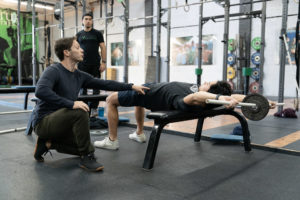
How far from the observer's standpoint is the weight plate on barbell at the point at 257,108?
5.76 ft

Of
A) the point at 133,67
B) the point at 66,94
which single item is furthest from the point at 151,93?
the point at 133,67

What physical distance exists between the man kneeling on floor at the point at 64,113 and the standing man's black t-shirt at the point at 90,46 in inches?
56.2

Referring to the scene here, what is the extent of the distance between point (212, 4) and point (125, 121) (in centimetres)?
577

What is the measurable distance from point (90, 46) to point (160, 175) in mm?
2132

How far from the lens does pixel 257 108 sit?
70.4 inches

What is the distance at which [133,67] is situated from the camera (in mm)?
9891

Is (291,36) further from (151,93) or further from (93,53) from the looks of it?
(151,93)

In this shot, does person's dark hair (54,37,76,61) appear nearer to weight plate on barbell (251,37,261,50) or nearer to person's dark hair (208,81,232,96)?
person's dark hair (208,81,232,96)

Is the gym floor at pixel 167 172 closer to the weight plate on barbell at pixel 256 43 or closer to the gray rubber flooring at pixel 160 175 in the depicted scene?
the gray rubber flooring at pixel 160 175

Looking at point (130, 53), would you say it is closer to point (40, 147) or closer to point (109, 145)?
point (109, 145)

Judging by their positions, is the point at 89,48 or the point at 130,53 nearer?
the point at 89,48

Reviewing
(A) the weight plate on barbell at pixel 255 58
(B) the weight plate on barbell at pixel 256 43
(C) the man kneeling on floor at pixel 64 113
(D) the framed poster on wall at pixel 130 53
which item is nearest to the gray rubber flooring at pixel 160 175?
(C) the man kneeling on floor at pixel 64 113

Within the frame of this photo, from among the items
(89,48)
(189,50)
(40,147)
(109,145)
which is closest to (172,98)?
(109,145)

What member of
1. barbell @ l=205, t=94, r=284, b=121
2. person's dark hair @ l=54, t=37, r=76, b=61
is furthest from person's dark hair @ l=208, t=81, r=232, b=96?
person's dark hair @ l=54, t=37, r=76, b=61
